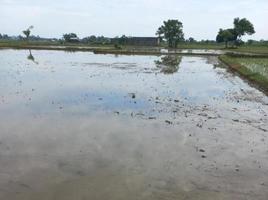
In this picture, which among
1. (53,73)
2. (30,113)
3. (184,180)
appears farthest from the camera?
(53,73)

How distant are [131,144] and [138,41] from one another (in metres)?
79.6

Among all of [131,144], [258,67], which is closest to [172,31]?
[258,67]

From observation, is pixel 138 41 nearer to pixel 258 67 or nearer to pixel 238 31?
pixel 238 31

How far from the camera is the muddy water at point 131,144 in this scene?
6957 millimetres

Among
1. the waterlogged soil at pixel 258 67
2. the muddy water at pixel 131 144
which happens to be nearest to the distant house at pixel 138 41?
the waterlogged soil at pixel 258 67

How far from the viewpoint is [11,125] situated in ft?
36.3

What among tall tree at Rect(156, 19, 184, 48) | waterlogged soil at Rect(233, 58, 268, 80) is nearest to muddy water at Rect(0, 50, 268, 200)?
waterlogged soil at Rect(233, 58, 268, 80)

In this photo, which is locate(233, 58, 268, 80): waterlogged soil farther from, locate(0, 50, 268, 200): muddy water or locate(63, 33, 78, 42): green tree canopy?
locate(63, 33, 78, 42): green tree canopy

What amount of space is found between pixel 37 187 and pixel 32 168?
988 millimetres

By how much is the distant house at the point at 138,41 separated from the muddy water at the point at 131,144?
225 ft

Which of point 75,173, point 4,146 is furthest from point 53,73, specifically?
point 75,173

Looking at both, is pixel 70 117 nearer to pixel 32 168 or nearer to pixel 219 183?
pixel 32 168

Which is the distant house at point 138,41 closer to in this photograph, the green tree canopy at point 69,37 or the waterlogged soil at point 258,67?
the green tree canopy at point 69,37

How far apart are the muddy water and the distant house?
2698 inches
